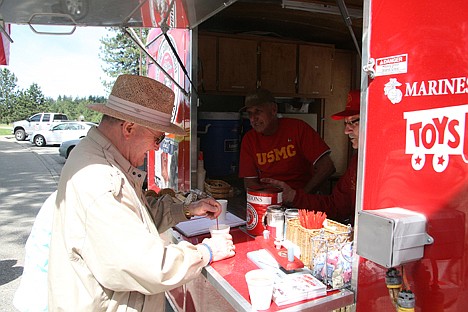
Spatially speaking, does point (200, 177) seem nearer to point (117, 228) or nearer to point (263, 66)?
point (263, 66)

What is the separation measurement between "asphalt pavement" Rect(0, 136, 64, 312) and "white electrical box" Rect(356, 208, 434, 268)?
3991 millimetres

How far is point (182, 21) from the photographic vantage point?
3.00m

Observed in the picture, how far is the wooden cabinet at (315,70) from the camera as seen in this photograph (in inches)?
183

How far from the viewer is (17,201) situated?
856 centimetres

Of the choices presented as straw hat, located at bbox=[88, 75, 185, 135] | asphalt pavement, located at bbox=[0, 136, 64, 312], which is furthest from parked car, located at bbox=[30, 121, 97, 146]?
straw hat, located at bbox=[88, 75, 185, 135]

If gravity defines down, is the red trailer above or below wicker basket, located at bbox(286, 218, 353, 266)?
above

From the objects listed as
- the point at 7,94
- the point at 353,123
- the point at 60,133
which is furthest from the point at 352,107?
the point at 7,94

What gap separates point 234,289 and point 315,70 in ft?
12.0

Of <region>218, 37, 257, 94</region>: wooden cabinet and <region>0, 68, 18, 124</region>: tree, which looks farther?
<region>0, 68, 18, 124</region>: tree

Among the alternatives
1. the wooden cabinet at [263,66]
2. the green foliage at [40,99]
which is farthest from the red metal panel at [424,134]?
the green foliage at [40,99]

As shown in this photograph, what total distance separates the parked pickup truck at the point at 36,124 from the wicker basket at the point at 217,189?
2179cm

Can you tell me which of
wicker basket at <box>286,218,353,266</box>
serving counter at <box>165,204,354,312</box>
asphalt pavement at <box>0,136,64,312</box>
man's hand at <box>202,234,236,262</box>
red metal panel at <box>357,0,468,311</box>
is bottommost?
asphalt pavement at <box>0,136,64,312</box>

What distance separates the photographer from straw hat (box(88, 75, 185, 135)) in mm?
1684

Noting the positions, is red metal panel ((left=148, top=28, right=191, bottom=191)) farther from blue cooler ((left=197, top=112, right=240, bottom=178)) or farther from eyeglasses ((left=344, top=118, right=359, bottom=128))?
eyeglasses ((left=344, top=118, right=359, bottom=128))
